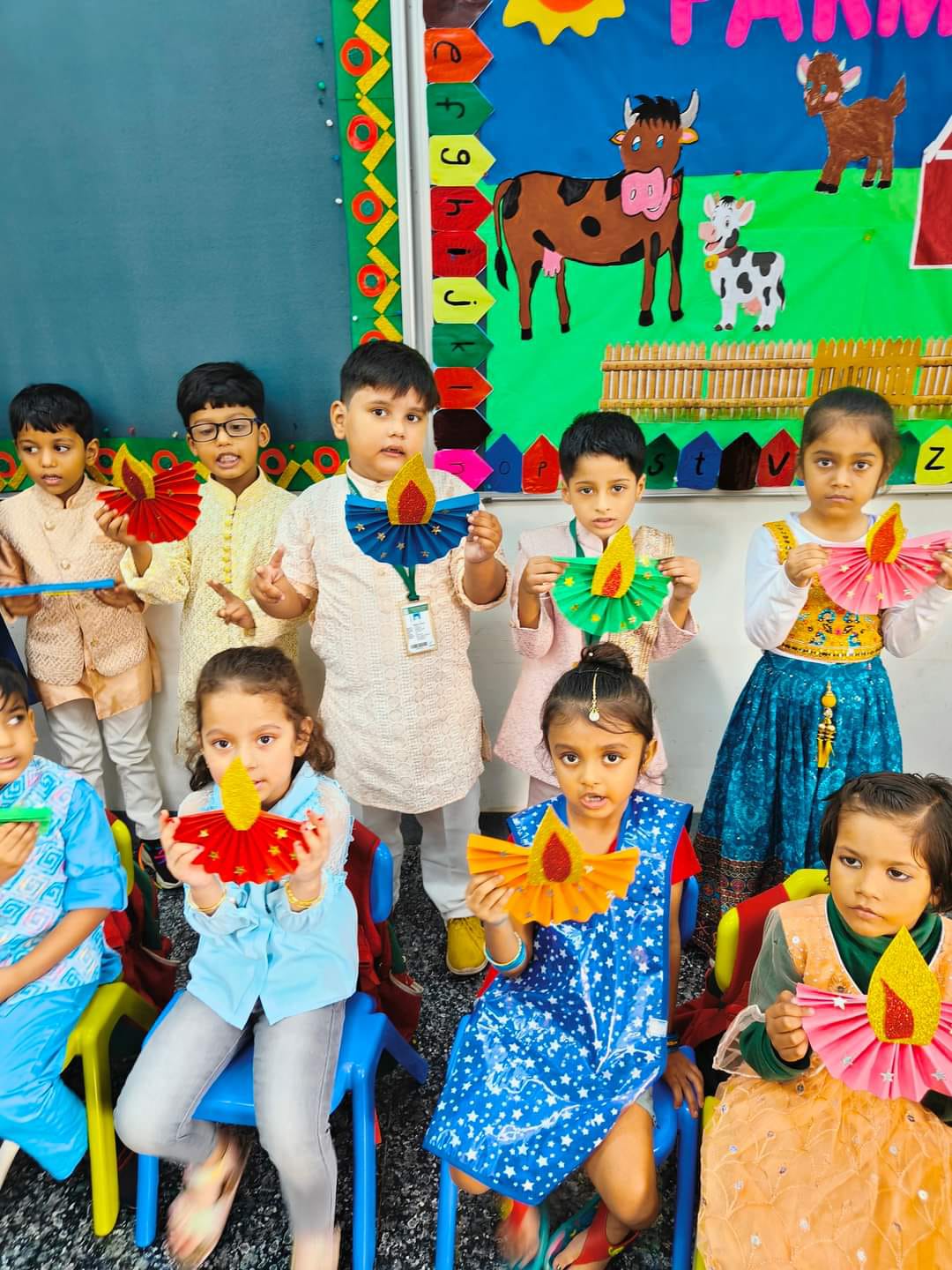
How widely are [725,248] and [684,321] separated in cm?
21

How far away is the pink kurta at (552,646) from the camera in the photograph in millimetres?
1985

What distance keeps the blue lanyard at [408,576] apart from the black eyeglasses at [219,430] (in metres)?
0.50

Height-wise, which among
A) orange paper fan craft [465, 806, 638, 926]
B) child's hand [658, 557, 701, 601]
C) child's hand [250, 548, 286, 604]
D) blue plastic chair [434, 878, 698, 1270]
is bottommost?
blue plastic chair [434, 878, 698, 1270]

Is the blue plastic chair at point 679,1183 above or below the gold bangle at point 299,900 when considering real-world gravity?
below

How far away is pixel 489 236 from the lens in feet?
7.48

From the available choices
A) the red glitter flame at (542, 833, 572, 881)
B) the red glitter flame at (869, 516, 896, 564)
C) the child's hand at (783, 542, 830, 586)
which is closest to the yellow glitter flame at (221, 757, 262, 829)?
the red glitter flame at (542, 833, 572, 881)

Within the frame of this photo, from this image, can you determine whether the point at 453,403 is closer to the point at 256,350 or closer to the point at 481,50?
the point at 256,350

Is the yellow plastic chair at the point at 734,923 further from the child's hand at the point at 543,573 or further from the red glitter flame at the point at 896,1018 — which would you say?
the child's hand at the point at 543,573

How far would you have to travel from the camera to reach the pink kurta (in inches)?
78.2

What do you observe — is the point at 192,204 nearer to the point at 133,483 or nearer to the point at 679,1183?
the point at 133,483

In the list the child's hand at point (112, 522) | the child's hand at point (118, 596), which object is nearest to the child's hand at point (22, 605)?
the child's hand at point (118, 596)

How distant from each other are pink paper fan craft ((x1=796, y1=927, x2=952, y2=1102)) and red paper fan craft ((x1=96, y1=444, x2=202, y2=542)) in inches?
61.8

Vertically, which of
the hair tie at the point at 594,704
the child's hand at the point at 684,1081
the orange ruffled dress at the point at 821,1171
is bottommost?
the child's hand at the point at 684,1081

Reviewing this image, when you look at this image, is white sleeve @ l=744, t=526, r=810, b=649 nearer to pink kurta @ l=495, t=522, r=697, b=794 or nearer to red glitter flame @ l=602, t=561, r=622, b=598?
pink kurta @ l=495, t=522, r=697, b=794
